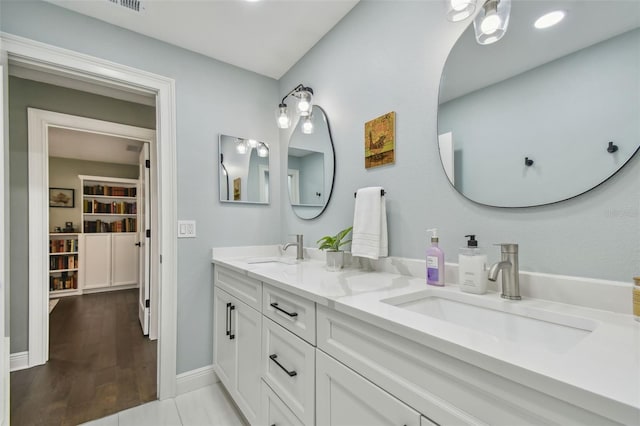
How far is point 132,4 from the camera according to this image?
159 centimetres

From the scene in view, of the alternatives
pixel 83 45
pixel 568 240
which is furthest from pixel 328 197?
pixel 83 45

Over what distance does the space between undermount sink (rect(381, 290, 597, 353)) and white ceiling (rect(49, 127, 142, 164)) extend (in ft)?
12.5

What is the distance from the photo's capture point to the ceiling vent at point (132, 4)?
5.12ft

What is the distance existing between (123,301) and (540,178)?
17.2ft

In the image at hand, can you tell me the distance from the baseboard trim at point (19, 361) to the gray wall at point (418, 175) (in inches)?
97.0

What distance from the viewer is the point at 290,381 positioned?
1080 millimetres

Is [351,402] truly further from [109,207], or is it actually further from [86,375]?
[109,207]

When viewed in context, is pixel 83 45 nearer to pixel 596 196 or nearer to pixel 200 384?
pixel 200 384

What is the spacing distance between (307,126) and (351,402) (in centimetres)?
172

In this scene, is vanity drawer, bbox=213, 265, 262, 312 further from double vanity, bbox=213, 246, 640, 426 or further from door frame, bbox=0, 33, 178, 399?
door frame, bbox=0, 33, 178, 399

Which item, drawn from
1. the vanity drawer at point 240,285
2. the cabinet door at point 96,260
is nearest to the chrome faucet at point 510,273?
the vanity drawer at point 240,285

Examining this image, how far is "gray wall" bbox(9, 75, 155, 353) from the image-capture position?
220cm

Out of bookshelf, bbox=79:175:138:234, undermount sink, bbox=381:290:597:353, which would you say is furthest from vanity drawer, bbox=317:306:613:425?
bookshelf, bbox=79:175:138:234

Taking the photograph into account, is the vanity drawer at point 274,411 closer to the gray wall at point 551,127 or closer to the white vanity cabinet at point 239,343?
the white vanity cabinet at point 239,343
